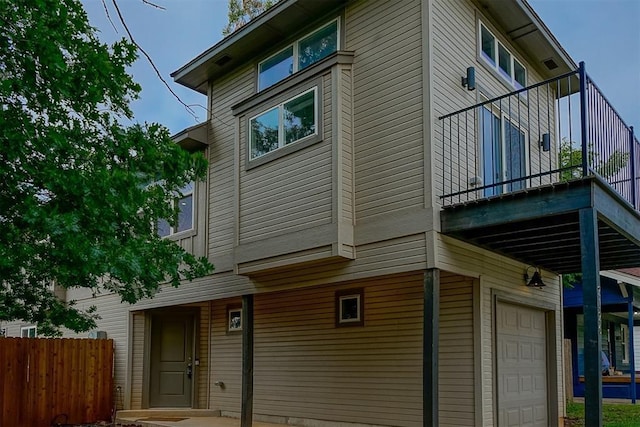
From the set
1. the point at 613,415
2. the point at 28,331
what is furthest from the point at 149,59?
the point at 28,331

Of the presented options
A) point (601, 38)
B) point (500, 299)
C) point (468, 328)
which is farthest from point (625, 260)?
point (601, 38)

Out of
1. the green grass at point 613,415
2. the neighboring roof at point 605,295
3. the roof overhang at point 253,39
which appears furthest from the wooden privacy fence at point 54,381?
the neighboring roof at point 605,295

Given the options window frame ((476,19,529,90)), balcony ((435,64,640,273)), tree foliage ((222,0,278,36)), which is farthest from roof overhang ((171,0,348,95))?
tree foliage ((222,0,278,36))

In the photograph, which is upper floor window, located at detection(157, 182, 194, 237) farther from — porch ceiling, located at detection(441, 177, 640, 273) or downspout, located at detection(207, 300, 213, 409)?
porch ceiling, located at detection(441, 177, 640, 273)

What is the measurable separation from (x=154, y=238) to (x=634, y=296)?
11.9 meters

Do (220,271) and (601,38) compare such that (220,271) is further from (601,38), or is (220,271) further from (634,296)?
(601,38)

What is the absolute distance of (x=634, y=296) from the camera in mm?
15656

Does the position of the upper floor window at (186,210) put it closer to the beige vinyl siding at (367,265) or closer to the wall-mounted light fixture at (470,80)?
the beige vinyl siding at (367,265)

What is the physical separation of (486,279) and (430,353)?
66.7 inches

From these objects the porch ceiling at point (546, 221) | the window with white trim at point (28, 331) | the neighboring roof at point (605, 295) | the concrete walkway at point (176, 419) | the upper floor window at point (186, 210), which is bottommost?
the concrete walkway at point (176, 419)

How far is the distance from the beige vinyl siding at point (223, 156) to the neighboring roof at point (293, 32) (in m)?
0.29

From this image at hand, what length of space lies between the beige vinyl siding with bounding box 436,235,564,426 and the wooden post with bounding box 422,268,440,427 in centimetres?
27

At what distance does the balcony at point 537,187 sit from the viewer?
685 cm

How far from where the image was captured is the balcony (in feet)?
22.5
